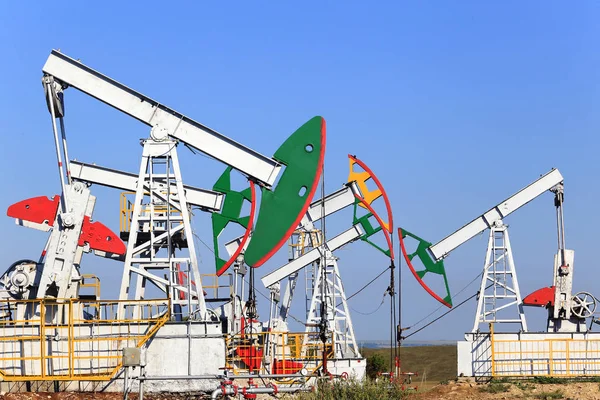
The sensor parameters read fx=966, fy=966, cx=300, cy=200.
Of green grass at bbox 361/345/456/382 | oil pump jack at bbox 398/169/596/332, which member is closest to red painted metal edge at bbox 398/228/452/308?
oil pump jack at bbox 398/169/596/332

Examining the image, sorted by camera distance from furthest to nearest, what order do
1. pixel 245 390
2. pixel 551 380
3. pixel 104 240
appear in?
pixel 104 240 < pixel 551 380 < pixel 245 390

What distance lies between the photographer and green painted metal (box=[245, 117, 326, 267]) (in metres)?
15.7

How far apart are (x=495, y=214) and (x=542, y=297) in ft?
6.87

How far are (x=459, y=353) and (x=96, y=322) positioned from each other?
755 cm

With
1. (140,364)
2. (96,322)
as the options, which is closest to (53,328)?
(96,322)

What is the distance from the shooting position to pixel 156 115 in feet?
53.2

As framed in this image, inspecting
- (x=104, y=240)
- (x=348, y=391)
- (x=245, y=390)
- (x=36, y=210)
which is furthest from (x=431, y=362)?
(x=245, y=390)

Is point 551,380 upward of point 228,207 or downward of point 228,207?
downward

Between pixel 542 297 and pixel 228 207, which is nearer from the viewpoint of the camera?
pixel 228 207

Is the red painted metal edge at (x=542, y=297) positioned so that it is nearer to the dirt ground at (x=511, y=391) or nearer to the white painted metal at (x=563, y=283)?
the white painted metal at (x=563, y=283)

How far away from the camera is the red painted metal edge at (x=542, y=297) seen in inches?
832

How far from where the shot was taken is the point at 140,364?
1425 cm

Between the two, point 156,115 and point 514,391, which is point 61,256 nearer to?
point 156,115

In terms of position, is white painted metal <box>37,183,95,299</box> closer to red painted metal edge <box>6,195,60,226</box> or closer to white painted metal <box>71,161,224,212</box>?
red painted metal edge <box>6,195,60,226</box>
